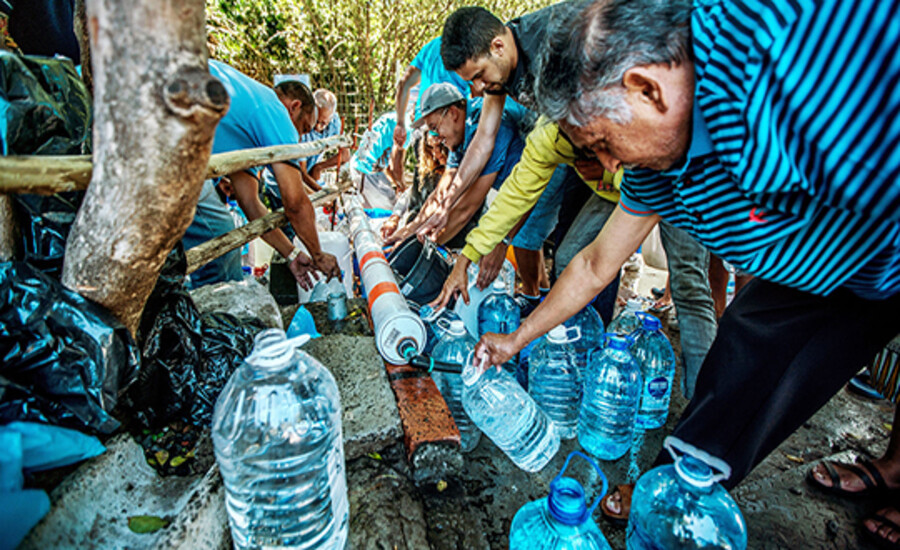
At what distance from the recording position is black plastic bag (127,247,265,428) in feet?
5.04

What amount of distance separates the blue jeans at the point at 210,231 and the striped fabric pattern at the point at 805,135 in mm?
3431

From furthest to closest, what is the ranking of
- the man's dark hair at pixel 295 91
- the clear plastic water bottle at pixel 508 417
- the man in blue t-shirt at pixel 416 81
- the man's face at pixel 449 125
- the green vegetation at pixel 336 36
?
the green vegetation at pixel 336 36, the man in blue t-shirt at pixel 416 81, the man's dark hair at pixel 295 91, the man's face at pixel 449 125, the clear plastic water bottle at pixel 508 417

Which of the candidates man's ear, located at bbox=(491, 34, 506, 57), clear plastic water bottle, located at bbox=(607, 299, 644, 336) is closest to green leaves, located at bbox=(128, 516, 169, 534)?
clear plastic water bottle, located at bbox=(607, 299, 644, 336)

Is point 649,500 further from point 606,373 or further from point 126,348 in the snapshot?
point 126,348

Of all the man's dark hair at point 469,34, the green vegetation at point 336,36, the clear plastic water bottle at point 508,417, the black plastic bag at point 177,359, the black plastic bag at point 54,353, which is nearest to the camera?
the black plastic bag at point 54,353

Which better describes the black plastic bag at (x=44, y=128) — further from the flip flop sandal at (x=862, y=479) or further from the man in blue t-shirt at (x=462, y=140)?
the flip flop sandal at (x=862, y=479)

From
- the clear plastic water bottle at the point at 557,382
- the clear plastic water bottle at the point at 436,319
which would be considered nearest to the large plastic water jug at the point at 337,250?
the clear plastic water bottle at the point at 436,319

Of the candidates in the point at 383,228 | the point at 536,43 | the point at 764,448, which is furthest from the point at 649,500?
the point at 383,228

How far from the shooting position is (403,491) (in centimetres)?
156

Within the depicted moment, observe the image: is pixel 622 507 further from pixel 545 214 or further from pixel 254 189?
pixel 254 189

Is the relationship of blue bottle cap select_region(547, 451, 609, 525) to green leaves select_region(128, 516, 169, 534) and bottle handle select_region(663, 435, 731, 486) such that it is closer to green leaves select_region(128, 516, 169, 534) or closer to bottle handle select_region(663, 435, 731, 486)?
bottle handle select_region(663, 435, 731, 486)

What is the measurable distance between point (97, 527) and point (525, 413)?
184 centimetres

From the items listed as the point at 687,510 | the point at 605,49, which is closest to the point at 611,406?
the point at 687,510

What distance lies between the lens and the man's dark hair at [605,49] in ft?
3.53
